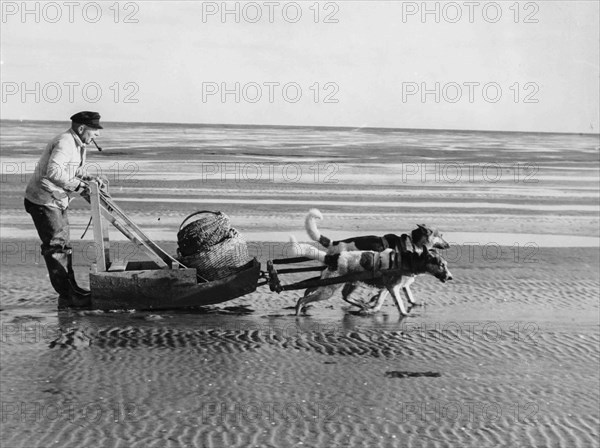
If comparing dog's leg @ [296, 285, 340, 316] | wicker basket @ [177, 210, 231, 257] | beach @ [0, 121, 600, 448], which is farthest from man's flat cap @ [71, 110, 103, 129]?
dog's leg @ [296, 285, 340, 316]

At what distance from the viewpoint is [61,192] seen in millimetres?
8375

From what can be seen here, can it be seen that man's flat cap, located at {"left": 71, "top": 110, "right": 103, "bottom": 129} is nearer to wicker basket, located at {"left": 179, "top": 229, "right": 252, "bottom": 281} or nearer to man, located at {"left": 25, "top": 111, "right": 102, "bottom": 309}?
man, located at {"left": 25, "top": 111, "right": 102, "bottom": 309}

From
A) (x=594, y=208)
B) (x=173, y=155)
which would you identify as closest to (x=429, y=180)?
(x=594, y=208)

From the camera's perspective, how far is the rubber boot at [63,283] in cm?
847

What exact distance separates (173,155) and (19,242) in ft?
71.4

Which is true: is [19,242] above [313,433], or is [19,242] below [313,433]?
above

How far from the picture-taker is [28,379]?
21.1ft

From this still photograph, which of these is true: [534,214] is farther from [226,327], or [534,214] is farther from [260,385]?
[260,385]

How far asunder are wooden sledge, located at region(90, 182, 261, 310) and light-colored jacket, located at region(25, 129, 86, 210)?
303 mm

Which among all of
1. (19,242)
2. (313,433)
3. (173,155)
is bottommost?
(313,433)

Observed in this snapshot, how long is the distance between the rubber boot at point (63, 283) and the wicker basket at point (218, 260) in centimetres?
103

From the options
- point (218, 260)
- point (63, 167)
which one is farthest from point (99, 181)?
point (218, 260)

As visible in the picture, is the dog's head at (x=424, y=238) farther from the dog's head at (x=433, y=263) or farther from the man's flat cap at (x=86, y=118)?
the man's flat cap at (x=86, y=118)

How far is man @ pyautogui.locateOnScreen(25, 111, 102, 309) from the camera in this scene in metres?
8.21
